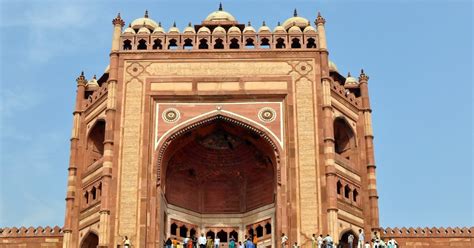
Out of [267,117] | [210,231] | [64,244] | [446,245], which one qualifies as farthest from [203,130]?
[446,245]

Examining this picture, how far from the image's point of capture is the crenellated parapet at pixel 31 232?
84.9 ft

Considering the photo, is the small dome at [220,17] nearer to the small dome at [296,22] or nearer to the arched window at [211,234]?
the small dome at [296,22]

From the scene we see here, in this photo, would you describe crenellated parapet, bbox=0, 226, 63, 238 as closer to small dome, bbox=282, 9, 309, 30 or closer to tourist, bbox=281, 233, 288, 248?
tourist, bbox=281, 233, 288, 248

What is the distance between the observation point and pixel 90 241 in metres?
24.2

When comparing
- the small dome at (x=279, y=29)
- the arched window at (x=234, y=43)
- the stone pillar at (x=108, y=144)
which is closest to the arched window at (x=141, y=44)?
the stone pillar at (x=108, y=144)

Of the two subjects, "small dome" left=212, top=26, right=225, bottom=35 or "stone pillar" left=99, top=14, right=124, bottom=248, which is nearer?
"stone pillar" left=99, top=14, right=124, bottom=248

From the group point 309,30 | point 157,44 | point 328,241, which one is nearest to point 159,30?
point 157,44

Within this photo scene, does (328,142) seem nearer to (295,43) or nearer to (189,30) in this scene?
(295,43)

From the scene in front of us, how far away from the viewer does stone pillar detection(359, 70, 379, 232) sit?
24.5 meters

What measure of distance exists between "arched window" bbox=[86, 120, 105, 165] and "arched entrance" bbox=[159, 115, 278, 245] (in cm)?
259

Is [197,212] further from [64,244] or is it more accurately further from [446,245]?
[446,245]

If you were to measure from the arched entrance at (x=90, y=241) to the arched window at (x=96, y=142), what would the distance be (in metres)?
2.69

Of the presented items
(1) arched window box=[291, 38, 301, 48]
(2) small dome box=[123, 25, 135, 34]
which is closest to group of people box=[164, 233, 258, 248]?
(1) arched window box=[291, 38, 301, 48]

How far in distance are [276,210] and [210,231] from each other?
343 centimetres
